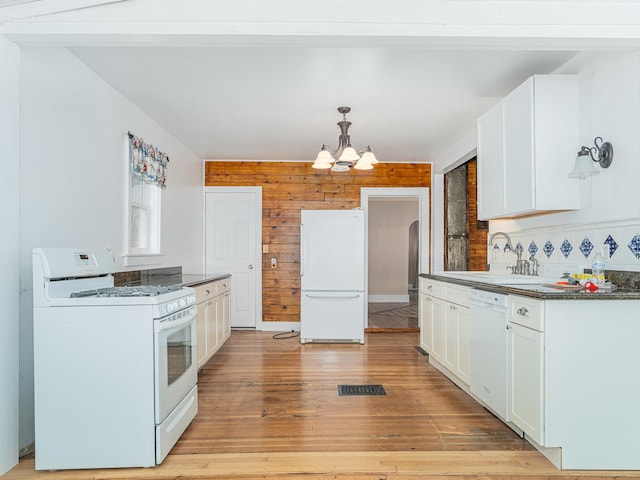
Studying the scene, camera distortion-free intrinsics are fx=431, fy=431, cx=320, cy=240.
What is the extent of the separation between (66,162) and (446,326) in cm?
302

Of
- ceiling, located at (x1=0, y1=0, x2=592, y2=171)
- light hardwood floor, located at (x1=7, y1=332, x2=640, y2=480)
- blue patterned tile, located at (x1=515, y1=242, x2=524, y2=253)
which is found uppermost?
ceiling, located at (x1=0, y1=0, x2=592, y2=171)

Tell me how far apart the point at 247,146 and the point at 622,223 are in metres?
3.86

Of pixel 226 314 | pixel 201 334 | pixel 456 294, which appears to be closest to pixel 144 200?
pixel 201 334

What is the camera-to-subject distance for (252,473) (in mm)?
2127

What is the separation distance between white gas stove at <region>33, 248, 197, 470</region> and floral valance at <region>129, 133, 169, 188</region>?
158cm

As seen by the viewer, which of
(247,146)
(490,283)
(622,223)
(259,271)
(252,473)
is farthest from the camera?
(259,271)

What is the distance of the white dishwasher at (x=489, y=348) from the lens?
253 centimetres

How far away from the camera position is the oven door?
2172 millimetres

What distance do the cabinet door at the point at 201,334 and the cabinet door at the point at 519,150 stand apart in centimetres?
262

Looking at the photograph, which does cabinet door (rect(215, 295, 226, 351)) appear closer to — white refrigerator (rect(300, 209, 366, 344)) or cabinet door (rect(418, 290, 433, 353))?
white refrigerator (rect(300, 209, 366, 344))

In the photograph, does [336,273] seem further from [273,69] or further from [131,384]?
[131,384]

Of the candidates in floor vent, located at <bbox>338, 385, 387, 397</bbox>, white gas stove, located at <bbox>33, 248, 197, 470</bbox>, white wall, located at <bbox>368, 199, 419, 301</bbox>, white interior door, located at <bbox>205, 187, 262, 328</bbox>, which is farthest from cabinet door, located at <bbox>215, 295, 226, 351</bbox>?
white wall, located at <bbox>368, 199, 419, 301</bbox>

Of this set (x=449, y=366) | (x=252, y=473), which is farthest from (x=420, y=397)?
(x=252, y=473)

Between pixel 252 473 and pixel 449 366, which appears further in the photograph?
pixel 449 366
